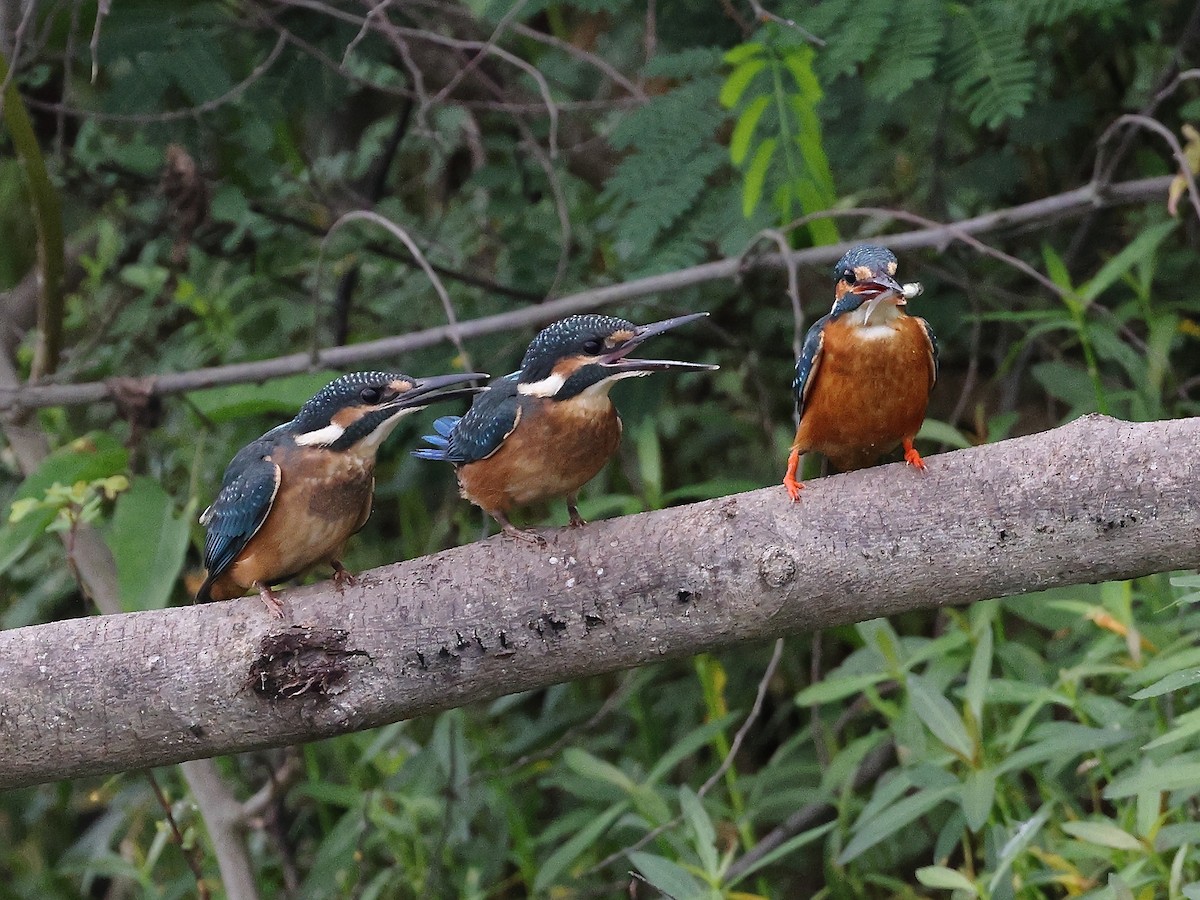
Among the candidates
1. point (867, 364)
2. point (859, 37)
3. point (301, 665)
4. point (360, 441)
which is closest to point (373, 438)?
point (360, 441)

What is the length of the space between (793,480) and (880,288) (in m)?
0.37

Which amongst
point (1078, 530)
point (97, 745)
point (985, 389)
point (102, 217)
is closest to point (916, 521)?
point (1078, 530)

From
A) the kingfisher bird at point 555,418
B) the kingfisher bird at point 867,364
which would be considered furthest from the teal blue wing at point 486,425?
the kingfisher bird at point 867,364

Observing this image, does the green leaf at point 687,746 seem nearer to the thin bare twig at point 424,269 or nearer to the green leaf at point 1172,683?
the thin bare twig at point 424,269

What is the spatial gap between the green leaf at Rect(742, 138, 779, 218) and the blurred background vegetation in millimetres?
12

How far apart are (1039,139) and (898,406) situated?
1994 millimetres

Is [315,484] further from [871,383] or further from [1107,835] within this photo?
[1107,835]

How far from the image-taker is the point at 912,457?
7.63 ft

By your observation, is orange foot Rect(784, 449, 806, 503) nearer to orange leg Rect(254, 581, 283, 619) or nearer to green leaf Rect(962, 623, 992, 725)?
green leaf Rect(962, 623, 992, 725)

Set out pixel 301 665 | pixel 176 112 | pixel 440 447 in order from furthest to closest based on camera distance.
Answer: pixel 176 112, pixel 440 447, pixel 301 665

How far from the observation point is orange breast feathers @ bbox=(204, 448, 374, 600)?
250 centimetres

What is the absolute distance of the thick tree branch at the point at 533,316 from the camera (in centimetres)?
343

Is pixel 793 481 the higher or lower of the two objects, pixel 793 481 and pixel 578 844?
the higher

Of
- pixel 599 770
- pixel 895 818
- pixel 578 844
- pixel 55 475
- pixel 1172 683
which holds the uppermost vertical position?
pixel 1172 683
